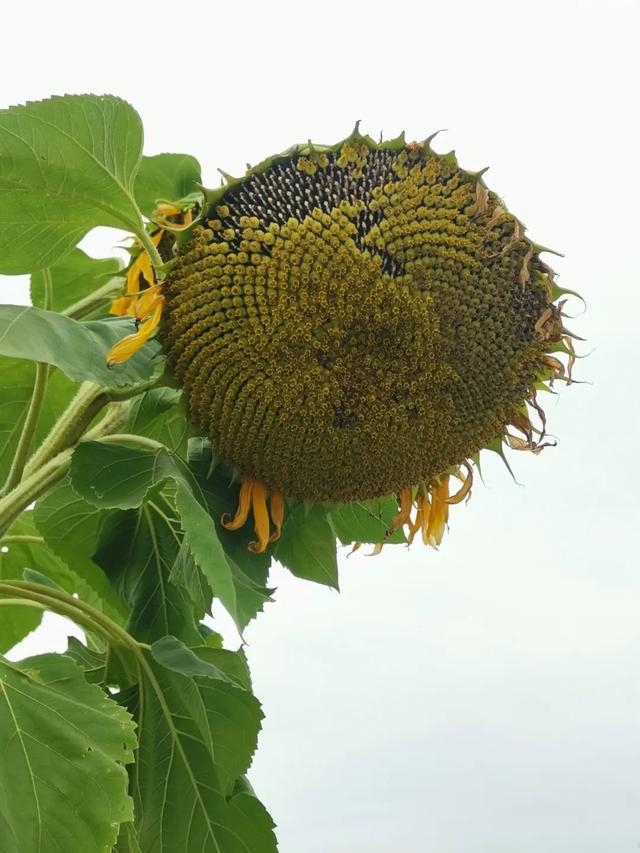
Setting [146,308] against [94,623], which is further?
[94,623]

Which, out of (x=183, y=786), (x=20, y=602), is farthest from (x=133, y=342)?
(x=183, y=786)

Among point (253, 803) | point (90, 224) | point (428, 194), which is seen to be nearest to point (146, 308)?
point (90, 224)

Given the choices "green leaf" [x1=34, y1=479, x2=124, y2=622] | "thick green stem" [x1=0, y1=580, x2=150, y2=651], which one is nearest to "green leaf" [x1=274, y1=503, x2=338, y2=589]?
"thick green stem" [x1=0, y1=580, x2=150, y2=651]

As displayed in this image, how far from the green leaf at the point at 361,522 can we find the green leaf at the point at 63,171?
925mm

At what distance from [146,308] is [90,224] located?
1.28 ft

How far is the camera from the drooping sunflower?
2.51 m

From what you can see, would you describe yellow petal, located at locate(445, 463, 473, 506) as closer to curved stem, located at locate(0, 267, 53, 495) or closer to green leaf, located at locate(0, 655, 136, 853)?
green leaf, located at locate(0, 655, 136, 853)

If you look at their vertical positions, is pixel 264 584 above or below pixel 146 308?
below

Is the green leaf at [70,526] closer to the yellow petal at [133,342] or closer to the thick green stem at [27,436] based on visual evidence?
the thick green stem at [27,436]

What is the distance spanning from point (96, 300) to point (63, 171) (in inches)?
16.3

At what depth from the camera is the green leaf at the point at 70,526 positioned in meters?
3.33

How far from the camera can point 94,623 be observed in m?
3.15

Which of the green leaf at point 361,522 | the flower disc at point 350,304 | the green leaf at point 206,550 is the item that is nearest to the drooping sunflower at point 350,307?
the flower disc at point 350,304

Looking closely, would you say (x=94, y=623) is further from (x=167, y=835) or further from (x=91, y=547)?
(x=167, y=835)
